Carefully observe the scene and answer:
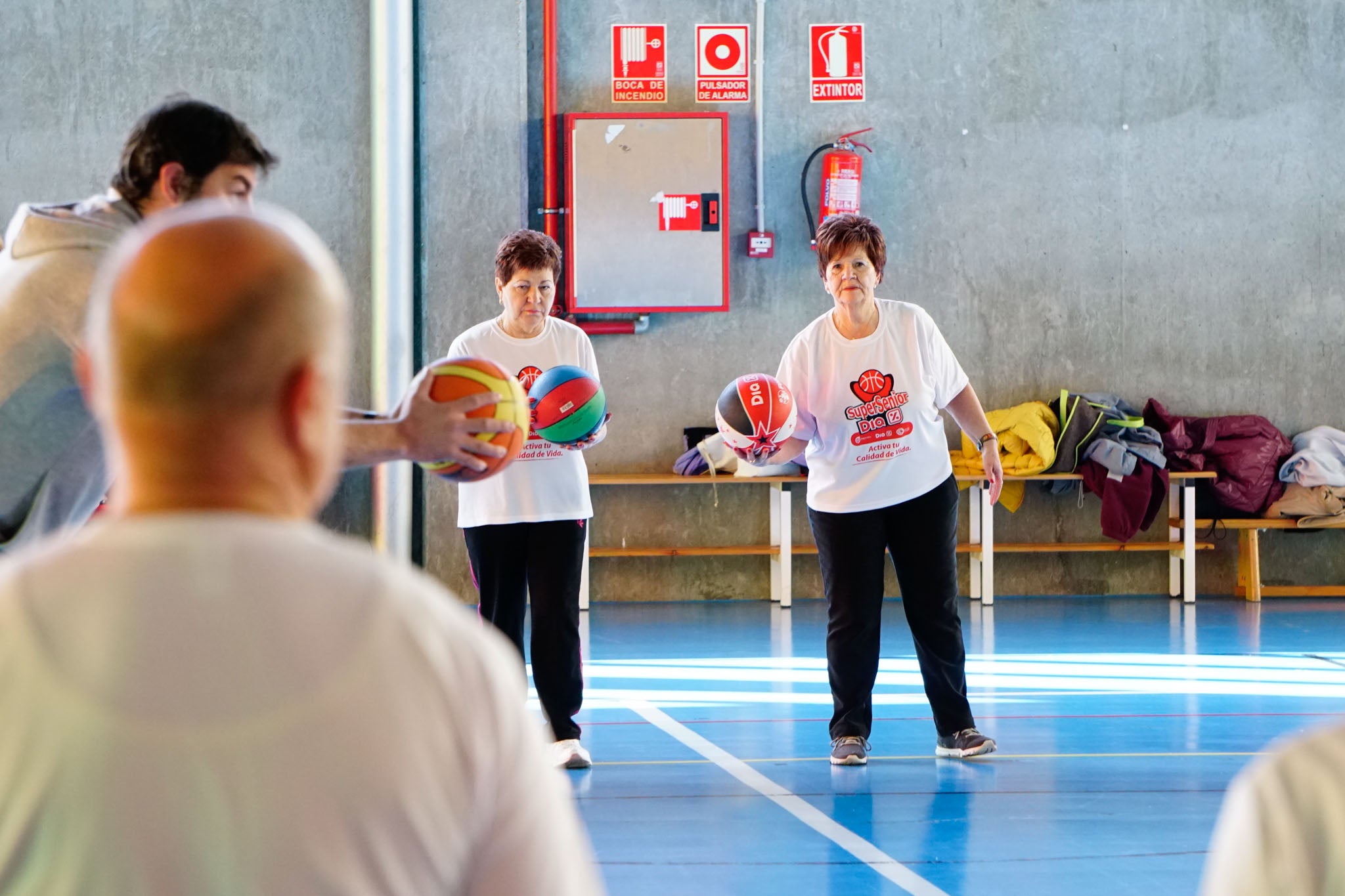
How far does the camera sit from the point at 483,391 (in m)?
2.57

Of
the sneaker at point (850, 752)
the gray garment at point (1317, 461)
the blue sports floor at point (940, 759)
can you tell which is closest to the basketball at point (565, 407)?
the blue sports floor at point (940, 759)

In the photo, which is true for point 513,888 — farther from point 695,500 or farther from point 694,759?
point 695,500

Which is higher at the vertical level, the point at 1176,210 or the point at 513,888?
the point at 1176,210

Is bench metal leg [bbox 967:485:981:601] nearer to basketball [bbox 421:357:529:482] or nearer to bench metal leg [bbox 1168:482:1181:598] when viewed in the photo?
bench metal leg [bbox 1168:482:1181:598]

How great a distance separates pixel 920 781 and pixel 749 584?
5251 millimetres

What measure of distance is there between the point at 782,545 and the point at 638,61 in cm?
332

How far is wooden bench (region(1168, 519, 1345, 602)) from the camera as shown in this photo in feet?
29.3

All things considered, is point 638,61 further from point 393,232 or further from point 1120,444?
point 1120,444

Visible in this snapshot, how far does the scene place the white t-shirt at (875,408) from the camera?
4402 millimetres

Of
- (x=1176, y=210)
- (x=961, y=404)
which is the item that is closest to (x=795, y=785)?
(x=961, y=404)

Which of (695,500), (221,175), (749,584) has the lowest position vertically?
(749,584)

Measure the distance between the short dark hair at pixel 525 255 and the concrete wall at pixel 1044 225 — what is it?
4.56m

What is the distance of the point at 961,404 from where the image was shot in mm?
4711

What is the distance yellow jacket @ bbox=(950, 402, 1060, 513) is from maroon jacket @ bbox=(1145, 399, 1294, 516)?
0.76m
